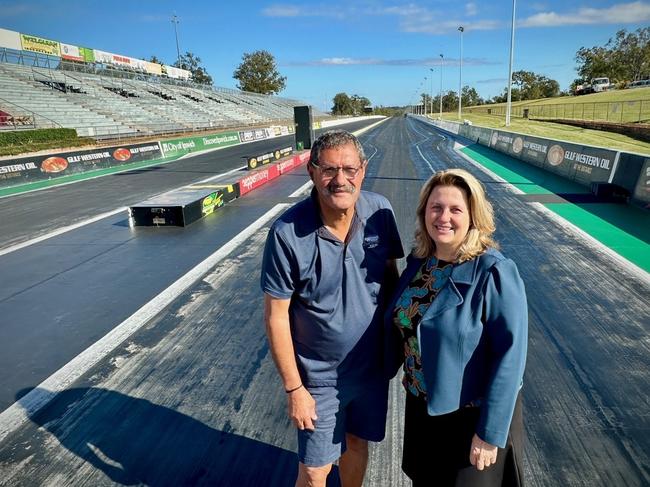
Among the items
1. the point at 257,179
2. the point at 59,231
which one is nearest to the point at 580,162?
the point at 257,179

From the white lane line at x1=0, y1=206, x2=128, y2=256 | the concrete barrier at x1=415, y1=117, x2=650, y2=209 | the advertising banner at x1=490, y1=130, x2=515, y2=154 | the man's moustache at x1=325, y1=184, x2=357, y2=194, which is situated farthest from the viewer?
the advertising banner at x1=490, y1=130, x2=515, y2=154

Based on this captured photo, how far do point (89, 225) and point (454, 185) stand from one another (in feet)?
34.5

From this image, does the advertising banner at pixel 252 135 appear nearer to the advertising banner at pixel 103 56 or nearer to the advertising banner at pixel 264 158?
the advertising banner at pixel 264 158

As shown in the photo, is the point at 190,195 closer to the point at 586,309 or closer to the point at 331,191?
the point at 586,309

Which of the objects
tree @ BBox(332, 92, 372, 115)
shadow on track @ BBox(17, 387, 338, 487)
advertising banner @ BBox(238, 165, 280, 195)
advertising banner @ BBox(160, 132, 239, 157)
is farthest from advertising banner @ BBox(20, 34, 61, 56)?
tree @ BBox(332, 92, 372, 115)

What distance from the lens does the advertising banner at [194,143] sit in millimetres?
27406

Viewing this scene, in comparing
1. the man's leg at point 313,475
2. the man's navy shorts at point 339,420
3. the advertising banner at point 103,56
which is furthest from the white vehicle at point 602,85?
the man's leg at point 313,475

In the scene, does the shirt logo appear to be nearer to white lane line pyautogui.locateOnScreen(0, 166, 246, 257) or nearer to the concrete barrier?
white lane line pyautogui.locateOnScreen(0, 166, 246, 257)

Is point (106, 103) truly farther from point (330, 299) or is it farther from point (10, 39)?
point (330, 299)

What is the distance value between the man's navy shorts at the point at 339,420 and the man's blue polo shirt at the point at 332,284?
71 millimetres

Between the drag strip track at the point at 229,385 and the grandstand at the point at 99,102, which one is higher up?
the grandstand at the point at 99,102

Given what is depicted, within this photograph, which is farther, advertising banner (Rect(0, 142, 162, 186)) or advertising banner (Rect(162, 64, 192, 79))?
advertising banner (Rect(162, 64, 192, 79))

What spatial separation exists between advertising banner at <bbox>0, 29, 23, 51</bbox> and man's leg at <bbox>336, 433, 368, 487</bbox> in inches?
1955

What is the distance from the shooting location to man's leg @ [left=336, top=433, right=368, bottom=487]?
2.48 meters
